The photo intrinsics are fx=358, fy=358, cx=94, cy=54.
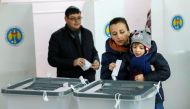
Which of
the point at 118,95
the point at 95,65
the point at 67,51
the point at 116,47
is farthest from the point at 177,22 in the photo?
the point at 118,95

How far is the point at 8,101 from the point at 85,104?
44 cm

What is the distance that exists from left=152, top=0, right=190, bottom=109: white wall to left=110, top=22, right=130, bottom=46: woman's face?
3.29ft

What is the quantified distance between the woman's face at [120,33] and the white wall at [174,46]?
3.29 feet

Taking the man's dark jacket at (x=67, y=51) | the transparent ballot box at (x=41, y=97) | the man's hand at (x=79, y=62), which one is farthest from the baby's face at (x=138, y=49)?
the man's dark jacket at (x=67, y=51)

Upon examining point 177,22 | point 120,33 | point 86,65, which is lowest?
point 86,65

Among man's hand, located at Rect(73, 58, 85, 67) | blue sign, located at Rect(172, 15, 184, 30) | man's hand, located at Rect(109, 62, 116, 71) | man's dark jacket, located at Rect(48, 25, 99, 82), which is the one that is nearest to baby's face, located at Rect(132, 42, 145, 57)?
man's hand, located at Rect(109, 62, 116, 71)

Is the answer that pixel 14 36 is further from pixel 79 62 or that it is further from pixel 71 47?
pixel 79 62

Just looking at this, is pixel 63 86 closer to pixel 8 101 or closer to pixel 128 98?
pixel 8 101

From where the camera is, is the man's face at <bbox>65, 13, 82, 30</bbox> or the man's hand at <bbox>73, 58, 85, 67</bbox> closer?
the man's hand at <bbox>73, 58, 85, 67</bbox>

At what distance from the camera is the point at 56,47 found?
2.91 meters

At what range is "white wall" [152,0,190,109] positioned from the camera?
3080 mm

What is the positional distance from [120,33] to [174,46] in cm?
126

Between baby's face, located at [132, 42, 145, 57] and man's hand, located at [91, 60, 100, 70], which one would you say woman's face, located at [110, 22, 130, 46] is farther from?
man's hand, located at [91, 60, 100, 70]

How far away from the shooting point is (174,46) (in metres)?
3.21
